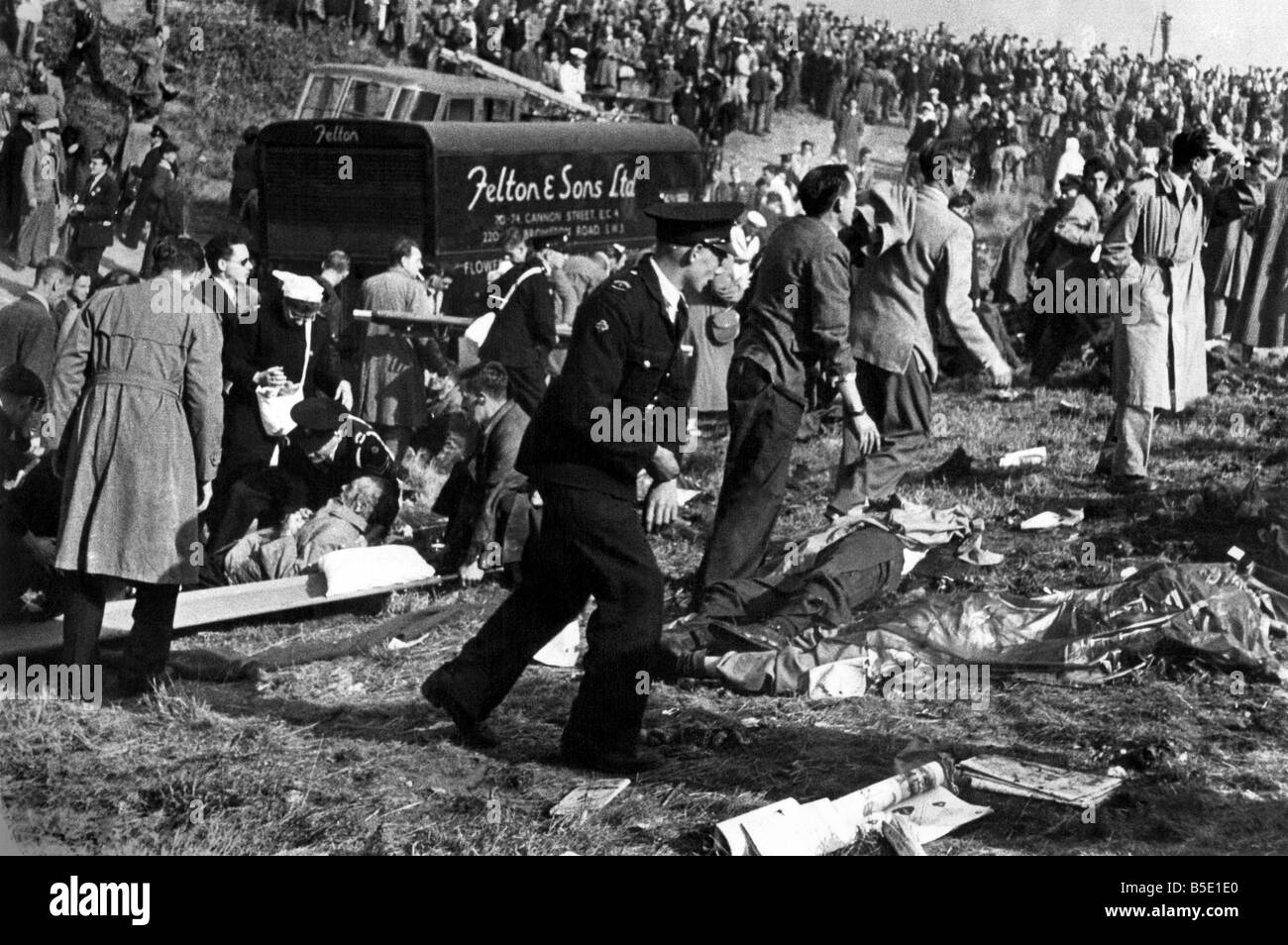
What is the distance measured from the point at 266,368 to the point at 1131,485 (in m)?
4.76

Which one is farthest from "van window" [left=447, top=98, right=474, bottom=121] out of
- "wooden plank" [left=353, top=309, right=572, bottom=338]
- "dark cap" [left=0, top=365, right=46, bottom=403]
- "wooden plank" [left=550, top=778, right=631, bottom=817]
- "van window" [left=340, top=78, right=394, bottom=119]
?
"wooden plank" [left=550, top=778, right=631, bottom=817]

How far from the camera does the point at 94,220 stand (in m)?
15.9

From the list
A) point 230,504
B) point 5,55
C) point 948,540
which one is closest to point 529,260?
point 230,504

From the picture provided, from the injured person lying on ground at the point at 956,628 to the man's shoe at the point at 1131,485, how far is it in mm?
1957

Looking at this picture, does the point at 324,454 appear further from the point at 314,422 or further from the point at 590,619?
the point at 590,619

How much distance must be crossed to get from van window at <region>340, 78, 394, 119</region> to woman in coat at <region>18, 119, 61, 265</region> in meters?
2.98

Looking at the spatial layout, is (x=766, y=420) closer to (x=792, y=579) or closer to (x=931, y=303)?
(x=792, y=579)

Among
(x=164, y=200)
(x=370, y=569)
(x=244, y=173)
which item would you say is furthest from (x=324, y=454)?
(x=244, y=173)

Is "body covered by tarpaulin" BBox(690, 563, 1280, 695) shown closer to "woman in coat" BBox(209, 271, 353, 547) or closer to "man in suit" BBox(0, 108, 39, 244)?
"woman in coat" BBox(209, 271, 353, 547)

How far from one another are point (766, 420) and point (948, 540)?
59.5 inches

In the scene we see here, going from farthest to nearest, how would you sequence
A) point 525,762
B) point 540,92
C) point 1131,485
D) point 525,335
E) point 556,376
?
point 540,92, point 525,335, point 1131,485, point 556,376, point 525,762

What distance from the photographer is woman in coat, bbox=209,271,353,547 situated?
8820 mm

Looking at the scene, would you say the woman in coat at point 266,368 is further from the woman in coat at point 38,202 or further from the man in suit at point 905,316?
the woman in coat at point 38,202
